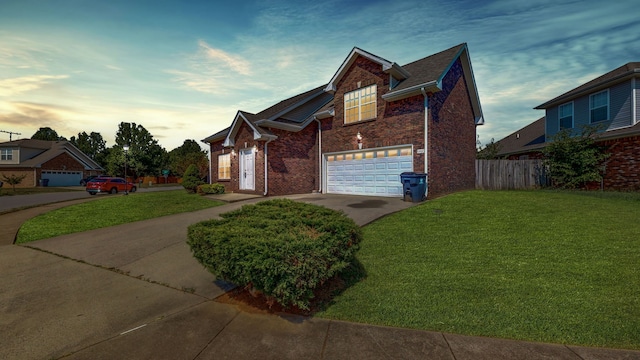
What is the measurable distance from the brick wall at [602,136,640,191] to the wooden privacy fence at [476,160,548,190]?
9.18ft

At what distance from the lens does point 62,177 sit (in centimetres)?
3828

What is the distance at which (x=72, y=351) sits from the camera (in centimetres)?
290

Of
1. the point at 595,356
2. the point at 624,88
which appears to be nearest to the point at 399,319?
the point at 595,356

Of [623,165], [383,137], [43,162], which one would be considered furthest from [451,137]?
[43,162]

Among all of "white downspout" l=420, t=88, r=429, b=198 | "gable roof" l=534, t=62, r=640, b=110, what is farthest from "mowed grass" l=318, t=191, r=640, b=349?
"gable roof" l=534, t=62, r=640, b=110

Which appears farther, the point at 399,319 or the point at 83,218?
the point at 83,218

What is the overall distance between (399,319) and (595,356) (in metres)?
1.85

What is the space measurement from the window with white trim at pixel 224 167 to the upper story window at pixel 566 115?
2207cm

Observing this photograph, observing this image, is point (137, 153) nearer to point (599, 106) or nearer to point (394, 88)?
point (394, 88)

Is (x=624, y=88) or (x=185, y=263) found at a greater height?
(x=624, y=88)

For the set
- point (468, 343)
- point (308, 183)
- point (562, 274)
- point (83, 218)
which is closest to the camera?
point (468, 343)

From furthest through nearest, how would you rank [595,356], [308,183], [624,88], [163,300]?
[308,183] → [624,88] → [163,300] → [595,356]

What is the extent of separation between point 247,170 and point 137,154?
40674mm

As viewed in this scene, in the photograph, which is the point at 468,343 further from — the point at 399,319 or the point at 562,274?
the point at 562,274
